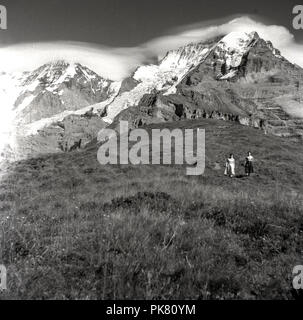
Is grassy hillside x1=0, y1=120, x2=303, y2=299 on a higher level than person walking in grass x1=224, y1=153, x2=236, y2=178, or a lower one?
lower

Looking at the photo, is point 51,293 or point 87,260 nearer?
point 51,293

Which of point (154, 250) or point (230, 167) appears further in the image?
point (230, 167)

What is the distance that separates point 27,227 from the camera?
7414 mm

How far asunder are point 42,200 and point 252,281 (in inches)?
288

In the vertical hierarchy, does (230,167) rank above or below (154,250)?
above

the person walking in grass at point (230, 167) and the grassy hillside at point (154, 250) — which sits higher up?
the person walking in grass at point (230, 167)

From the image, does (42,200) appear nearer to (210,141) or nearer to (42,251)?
(42,251)

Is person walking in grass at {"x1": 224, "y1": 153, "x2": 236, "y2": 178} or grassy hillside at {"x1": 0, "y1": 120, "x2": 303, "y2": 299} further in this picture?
person walking in grass at {"x1": 224, "y1": 153, "x2": 236, "y2": 178}
